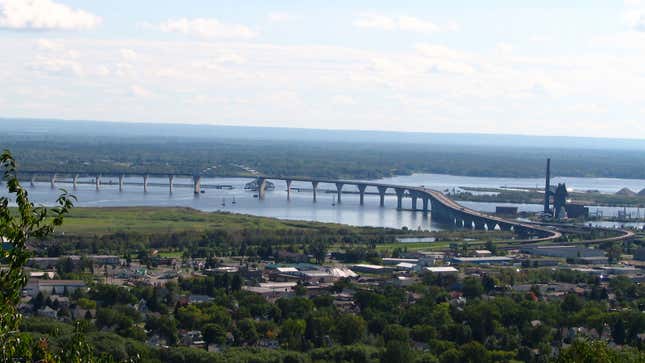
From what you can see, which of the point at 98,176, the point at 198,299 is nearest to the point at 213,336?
the point at 198,299

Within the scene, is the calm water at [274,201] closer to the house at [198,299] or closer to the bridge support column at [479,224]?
the bridge support column at [479,224]

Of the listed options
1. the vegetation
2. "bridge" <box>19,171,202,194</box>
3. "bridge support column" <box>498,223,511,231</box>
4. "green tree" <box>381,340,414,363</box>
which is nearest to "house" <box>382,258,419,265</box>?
the vegetation

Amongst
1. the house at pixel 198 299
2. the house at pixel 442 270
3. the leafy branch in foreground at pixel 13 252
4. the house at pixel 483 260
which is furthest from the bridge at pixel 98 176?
the leafy branch in foreground at pixel 13 252

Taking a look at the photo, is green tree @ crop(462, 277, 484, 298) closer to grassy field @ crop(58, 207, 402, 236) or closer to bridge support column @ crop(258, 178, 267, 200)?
grassy field @ crop(58, 207, 402, 236)

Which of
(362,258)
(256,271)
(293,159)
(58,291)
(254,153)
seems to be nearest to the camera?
(58,291)

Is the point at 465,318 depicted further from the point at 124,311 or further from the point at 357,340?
the point at 124,311

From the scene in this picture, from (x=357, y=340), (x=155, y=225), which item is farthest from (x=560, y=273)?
(x=155, y=225)
